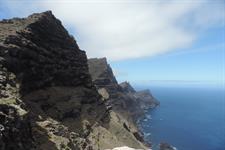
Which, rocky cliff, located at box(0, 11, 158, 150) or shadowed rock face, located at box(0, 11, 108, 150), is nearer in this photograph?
shadowed rock face, located at box(0, 11, 108, 150)

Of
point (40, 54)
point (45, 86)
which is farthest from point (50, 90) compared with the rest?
point (40, 54)

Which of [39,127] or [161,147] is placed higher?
[39,127]

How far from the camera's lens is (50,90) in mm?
90812

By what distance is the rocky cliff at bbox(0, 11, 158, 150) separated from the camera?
63847 mm

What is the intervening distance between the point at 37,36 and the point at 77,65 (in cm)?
2113

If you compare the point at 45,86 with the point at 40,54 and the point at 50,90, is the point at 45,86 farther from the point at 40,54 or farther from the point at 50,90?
the point at 40,54

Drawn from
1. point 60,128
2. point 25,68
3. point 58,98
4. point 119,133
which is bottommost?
point 119,133

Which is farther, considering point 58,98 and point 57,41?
point 57,41

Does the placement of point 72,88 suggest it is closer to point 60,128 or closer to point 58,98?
point 58,98

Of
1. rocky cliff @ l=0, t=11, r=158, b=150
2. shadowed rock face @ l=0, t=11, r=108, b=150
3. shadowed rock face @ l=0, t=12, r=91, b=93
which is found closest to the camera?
shadowed rock face @ l=0, t=11, r=108, b=150

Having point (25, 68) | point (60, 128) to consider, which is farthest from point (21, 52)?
point (60, 128)

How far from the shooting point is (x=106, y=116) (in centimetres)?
11625

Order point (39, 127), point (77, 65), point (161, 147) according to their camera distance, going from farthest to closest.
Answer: point (161, 147) → point (77, 65) → point (39, 127)

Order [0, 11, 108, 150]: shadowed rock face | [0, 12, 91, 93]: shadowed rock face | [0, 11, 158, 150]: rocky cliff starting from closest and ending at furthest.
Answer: [0, 11, 108, 150]: shadowed rock face
[0, 11, 158, 150]: rocky cliff
[0, 12, 91, 93]: shadowed rock face
